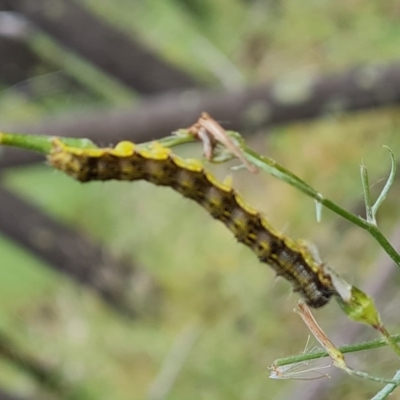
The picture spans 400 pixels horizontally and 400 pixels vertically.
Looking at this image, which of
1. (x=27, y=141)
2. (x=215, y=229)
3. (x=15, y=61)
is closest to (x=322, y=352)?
(x=27, y=141)

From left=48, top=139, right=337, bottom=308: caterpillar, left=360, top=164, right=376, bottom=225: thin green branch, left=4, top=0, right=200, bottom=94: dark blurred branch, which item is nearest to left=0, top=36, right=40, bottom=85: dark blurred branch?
left=4, top=0, right=200, bottom=94: dark blurred branch

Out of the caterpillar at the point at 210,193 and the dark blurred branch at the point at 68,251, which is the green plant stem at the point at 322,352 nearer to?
the caterpillar at the point at 210,193

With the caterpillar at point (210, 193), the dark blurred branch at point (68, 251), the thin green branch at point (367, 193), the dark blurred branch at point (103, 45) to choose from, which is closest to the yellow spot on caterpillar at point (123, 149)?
the caterpillar at point (210, 193)

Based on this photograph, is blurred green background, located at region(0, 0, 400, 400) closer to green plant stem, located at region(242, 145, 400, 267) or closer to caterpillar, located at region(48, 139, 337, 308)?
caterpillar, located at region(48, 139, 337, 308)

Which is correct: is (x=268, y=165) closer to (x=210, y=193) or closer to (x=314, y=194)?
(x=314, y=194)

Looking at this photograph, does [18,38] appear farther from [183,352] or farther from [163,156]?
[163,156]

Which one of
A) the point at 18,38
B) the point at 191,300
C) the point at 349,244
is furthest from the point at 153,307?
the point at 18,38
